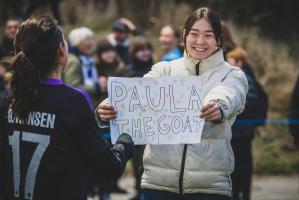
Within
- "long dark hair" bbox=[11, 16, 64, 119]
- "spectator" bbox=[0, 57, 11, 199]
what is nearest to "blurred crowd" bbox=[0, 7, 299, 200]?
"spectator" bbox=[0, 57, 11, 199]

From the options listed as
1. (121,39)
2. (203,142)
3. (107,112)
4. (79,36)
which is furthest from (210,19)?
(121,39)

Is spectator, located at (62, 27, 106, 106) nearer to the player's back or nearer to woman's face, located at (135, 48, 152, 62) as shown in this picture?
woman's face, located at (135, 48, 152, 62)

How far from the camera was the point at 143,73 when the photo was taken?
867 centimetres

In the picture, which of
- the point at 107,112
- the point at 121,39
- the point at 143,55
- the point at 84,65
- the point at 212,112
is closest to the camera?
the point at 212,112

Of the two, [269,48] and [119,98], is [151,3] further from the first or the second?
[119,98]

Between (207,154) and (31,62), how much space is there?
1259mm

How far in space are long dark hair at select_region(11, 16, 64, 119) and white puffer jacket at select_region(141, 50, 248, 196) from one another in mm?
1029

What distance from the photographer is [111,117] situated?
4625mm

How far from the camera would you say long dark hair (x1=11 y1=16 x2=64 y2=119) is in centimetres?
397

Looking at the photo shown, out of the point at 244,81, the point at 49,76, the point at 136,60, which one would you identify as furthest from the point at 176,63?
the point at 136,60

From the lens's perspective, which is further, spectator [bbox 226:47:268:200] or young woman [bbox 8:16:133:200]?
spectator [bbox 226:47:268:200]

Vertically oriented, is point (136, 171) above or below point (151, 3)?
below

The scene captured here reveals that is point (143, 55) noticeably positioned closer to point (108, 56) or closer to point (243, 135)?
point (108, 56)

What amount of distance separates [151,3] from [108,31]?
1187 millimetres
